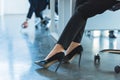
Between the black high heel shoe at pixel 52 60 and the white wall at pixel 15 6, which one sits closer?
the black high heel shoe at pixel 52 60

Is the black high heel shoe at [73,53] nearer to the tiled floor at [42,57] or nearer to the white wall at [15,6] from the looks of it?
the tiled floor at [42,57]

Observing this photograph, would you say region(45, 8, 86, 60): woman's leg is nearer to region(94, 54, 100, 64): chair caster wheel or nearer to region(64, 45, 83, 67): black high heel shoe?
region(64, 45, 83, 67): black high heel shoe

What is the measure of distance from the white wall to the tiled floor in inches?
133

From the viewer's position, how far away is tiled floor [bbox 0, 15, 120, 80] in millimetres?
1978

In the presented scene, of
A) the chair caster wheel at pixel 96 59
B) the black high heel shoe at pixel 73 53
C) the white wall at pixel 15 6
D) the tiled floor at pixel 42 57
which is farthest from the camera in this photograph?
the white wall at pixel 15 6

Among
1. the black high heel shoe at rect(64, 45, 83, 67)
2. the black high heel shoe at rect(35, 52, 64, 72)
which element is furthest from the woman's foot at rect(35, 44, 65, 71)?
the black high heel shoe at rect(64, 45, 83, 67)

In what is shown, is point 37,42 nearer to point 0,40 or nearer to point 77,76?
point 0,40

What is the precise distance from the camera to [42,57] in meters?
2.53

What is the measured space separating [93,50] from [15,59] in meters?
0.84

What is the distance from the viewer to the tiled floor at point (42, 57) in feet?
6.49

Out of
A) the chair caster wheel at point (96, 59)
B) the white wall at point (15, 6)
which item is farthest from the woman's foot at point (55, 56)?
the white wall at point (15, 6)

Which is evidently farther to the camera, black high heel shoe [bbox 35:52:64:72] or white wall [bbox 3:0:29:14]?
white wall [bbox 3:0:29:14]

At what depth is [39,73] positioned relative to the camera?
2.03 meters

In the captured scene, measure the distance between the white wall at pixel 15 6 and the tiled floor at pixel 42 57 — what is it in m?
3.37
